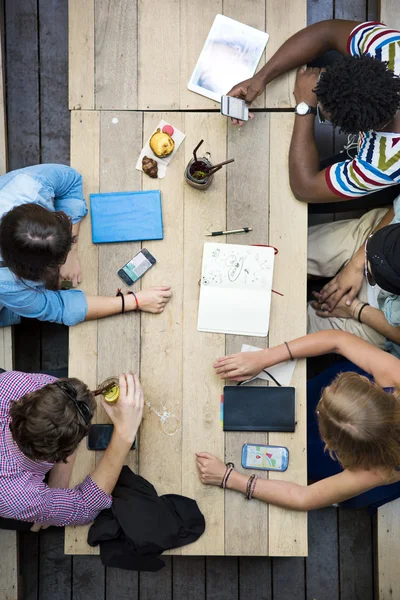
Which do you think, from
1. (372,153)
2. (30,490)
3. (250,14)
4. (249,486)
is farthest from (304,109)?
(30,490)

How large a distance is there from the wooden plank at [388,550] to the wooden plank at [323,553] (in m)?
0.24

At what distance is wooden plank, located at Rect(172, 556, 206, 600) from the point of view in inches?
95.9

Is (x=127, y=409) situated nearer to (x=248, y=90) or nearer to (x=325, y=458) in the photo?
(x=325, y=458)

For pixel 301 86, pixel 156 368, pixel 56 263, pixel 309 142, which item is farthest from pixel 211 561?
pixel 301 86

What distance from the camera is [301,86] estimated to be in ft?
6.04

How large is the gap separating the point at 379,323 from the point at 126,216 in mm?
1022

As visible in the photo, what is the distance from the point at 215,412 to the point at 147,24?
137 cm

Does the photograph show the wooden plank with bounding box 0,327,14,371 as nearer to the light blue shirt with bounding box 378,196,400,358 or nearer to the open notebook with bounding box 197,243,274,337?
the open notebook with bounding box 197,243,274,337

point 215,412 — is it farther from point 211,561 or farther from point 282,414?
point 211,561

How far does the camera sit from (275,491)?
1743 mm

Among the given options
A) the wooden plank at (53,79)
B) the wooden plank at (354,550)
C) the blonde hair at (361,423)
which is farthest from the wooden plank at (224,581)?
the wooden plank at (53,79)

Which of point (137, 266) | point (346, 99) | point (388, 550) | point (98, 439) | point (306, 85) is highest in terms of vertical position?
point (306, 85)

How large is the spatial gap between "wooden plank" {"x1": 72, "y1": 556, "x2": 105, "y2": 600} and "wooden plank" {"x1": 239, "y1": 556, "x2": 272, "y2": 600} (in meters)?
0.64

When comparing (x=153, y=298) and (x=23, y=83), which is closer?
(x=153, y=298)
